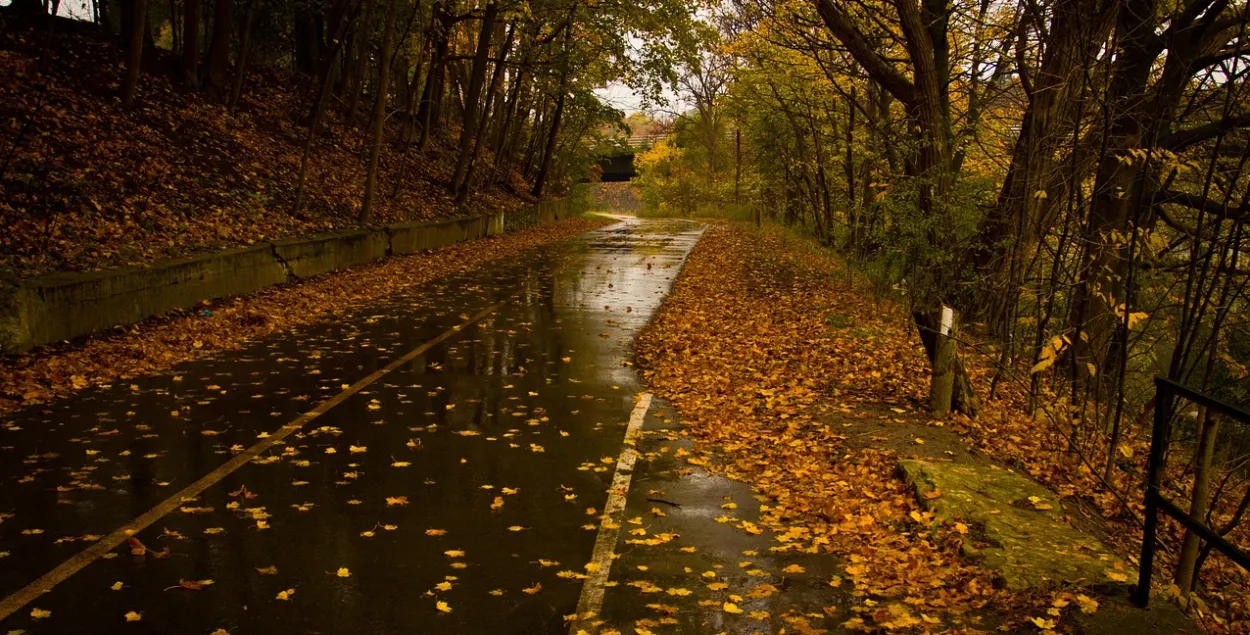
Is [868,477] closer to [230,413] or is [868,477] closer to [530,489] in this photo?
[530,489]

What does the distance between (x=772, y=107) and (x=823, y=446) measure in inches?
832

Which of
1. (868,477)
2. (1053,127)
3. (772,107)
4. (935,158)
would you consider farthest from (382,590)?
(772,107)

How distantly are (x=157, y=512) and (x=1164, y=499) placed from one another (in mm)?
5787

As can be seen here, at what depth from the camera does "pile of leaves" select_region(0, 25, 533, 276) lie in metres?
12.0

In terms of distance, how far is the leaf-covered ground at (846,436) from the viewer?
184 inches

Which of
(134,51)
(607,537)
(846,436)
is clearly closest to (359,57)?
(134,51)

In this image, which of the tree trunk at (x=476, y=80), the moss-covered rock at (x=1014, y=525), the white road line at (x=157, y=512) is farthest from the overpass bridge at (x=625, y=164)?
the moss-covered rock at (x=1014, y=525)

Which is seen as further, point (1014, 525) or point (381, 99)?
point (381, 99)

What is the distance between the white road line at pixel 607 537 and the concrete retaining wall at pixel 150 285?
695 centimetres

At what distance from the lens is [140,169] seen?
1527cm

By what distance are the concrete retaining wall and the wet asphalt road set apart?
1.84 metres

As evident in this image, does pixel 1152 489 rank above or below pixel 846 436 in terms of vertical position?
above

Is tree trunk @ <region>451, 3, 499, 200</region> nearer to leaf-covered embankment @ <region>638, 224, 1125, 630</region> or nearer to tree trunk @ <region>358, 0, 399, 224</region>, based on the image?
tree trunk @ <region>358, 0, 399, 224</region>

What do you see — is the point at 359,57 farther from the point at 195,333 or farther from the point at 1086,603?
the point at 1086,603
